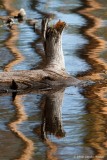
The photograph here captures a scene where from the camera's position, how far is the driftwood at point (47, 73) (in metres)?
7.92

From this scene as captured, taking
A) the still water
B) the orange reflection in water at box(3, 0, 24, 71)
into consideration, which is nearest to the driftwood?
the still water

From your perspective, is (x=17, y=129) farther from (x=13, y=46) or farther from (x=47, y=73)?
(x=13, y=46)

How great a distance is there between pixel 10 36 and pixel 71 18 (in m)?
1.91

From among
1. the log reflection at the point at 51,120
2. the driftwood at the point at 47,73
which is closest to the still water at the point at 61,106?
the log reflection at the point at 51,120

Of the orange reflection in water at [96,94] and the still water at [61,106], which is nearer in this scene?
the still water at [61,106]

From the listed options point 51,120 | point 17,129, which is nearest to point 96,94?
point 51,120

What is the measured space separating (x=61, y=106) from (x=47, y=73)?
0.79 m

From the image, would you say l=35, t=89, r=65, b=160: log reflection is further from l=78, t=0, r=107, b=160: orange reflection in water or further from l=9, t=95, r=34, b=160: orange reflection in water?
l=78, t=0, r=107, b=160: orange reflection in water

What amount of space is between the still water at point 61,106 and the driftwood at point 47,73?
133 millimetres

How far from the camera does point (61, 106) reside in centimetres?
731

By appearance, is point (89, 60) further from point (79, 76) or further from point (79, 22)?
point (79, 22)

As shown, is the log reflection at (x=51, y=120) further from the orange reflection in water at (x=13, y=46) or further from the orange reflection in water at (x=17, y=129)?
the orange reflection in water at (x=13, y=46)

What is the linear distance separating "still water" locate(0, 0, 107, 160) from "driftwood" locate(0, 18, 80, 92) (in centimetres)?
13

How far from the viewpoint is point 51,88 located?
8.05 metres
